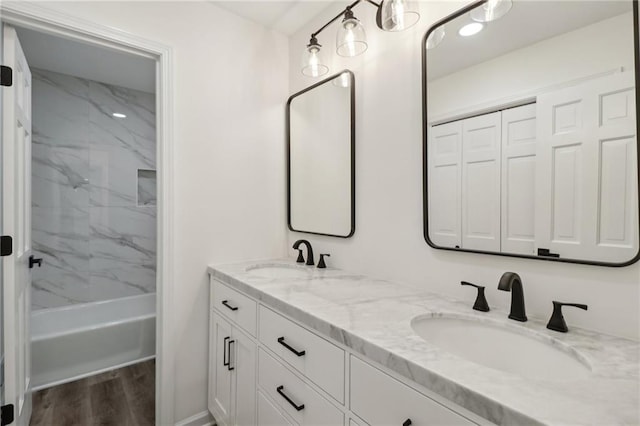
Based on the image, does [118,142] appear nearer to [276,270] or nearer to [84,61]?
[84,61]

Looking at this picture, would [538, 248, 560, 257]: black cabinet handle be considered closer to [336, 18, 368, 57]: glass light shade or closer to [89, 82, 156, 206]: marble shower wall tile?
[336, 18, 368, 57]: glass light shade

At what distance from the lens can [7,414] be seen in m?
1.43

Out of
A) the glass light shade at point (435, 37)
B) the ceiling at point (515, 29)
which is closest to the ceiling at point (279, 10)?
the glass light shade at point (435, 37)

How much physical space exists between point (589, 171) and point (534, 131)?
0.20 m

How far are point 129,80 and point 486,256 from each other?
3254 mm

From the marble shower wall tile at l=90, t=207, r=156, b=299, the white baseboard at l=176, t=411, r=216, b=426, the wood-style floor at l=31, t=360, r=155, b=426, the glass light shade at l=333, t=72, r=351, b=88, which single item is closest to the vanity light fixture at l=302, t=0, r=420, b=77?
the glass light shade at l=333, t=72, r=351, b=88

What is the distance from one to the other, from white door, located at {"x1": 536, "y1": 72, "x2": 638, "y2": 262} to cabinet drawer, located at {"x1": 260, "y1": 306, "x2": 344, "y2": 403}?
78cm

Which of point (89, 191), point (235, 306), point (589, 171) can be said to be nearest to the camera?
point (589, 171)

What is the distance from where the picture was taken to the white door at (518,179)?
1.05 m

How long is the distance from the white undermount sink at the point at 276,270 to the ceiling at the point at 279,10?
1.55 m

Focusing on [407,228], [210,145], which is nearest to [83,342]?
[210,145]

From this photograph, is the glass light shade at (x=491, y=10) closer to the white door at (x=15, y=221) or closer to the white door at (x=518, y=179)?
the white door at (x=518, y=179)

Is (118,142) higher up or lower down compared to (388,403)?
higher up

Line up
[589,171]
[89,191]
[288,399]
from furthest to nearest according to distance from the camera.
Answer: [89,191], [288,399], [589,171]
